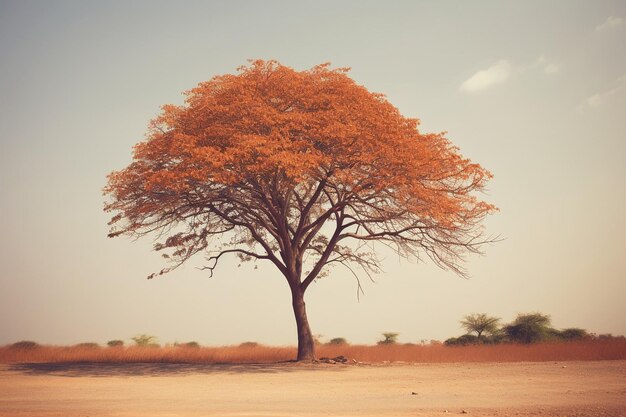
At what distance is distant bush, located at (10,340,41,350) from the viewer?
23922 millimetres

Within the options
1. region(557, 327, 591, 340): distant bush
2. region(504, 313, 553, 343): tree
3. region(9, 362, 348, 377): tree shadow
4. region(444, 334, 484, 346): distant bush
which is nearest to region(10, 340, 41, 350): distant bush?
region(9, 362, 348, 377): tree shadow

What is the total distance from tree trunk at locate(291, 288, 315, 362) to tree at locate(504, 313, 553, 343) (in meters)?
10.3

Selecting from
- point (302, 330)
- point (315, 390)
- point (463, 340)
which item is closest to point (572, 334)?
point (463, 340)

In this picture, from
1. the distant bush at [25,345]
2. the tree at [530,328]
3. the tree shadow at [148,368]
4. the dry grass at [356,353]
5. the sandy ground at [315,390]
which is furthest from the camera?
the tree at [530,328]

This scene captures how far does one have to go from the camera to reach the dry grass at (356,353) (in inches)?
786

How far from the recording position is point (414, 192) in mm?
19094

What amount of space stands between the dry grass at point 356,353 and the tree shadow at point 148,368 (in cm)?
156

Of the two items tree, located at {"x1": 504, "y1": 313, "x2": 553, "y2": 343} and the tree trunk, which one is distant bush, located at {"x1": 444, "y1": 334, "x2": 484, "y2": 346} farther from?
the tree trunk

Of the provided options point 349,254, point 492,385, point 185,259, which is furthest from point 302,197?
point 492,385

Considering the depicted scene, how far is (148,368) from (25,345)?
9395mm

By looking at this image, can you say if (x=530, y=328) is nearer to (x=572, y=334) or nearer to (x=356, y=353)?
(x=572, y=334)

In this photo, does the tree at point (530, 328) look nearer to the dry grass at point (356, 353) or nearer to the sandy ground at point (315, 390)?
the dry grass at point (356, 353)

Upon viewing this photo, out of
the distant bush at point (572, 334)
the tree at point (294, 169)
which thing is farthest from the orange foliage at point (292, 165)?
the distant bush at point (572, 334)

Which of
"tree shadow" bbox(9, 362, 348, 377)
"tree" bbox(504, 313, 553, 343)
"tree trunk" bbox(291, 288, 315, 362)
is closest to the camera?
"tree shadow" bbox(9, 362, 348, 377)
